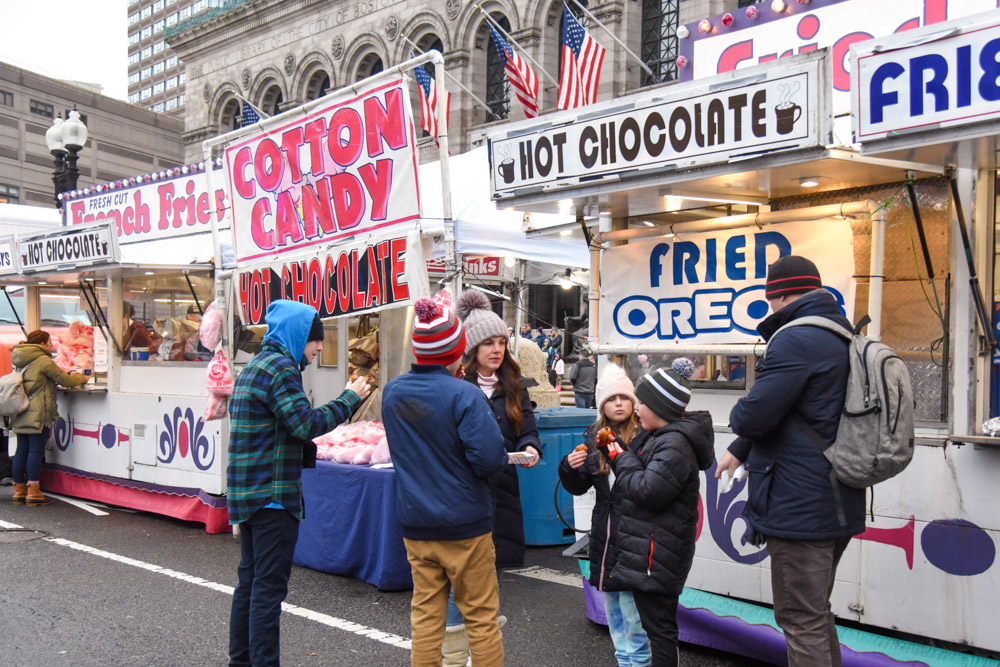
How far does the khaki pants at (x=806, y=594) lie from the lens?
331cm

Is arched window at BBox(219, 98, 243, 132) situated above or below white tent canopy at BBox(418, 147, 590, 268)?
above

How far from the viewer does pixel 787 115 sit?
151 inches

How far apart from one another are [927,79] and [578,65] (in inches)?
447

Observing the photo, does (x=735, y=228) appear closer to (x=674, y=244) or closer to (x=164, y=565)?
(x=674, y=244)

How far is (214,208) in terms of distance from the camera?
798cm

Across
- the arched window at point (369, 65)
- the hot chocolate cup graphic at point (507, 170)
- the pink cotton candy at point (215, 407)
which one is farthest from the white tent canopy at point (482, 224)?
the arched window at point (369, 65)

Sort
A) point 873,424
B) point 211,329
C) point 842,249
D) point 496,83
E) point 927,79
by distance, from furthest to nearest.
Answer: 1. point 496,83
2. point 211,329
3. point 842,249
4. point 927,79
5. point 873,424

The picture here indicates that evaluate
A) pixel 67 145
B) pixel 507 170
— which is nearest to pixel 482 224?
pixel 507 170

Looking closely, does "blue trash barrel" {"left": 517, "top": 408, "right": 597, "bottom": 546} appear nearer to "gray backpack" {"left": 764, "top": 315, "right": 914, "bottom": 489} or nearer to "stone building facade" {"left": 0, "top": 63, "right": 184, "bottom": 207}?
"gray backpack" {"left": 764, "top": 315, "right": 914, "bottom": 489}

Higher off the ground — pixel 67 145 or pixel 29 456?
pixel 67 145

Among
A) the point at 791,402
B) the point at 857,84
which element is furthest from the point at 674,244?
the point at 791,402

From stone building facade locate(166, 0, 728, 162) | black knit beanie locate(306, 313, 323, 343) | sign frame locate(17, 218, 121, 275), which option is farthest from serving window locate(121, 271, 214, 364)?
stone building facade locate(166, 0, 728, 162)

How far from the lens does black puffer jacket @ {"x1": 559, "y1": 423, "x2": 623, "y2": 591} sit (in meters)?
3.76

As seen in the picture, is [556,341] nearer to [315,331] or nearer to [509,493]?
[509,493]
